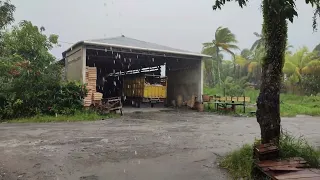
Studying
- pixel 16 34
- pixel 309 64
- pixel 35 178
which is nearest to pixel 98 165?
pixel 35 178

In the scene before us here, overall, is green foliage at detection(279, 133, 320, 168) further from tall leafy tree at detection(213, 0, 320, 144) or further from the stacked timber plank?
the stacked timber plank

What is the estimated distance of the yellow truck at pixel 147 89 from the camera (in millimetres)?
21219

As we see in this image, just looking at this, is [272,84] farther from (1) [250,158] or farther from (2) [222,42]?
(2) [222,42]

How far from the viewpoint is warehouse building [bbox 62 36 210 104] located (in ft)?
56.5

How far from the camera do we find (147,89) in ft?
69.5

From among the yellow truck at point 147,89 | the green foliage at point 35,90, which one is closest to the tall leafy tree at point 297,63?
the yellow truck at point 147,89

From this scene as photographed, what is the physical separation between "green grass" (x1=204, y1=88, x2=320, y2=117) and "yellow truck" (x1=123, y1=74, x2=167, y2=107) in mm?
5837

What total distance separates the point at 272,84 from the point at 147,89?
53.6 ft

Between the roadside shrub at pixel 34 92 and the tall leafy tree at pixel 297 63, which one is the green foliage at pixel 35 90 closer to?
the roadside shrub at pixel 34 92

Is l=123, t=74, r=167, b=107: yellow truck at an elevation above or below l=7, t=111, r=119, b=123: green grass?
above

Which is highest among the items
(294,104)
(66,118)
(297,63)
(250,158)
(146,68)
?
(297,63)

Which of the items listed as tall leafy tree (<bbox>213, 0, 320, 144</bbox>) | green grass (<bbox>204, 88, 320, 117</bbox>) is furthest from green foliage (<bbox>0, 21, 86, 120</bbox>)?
tall leafy tree (<bbox>213, 0, 320, 144</bbox>)

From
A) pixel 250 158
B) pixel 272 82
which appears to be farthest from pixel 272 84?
pixel 250 158

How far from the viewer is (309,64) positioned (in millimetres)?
30656
